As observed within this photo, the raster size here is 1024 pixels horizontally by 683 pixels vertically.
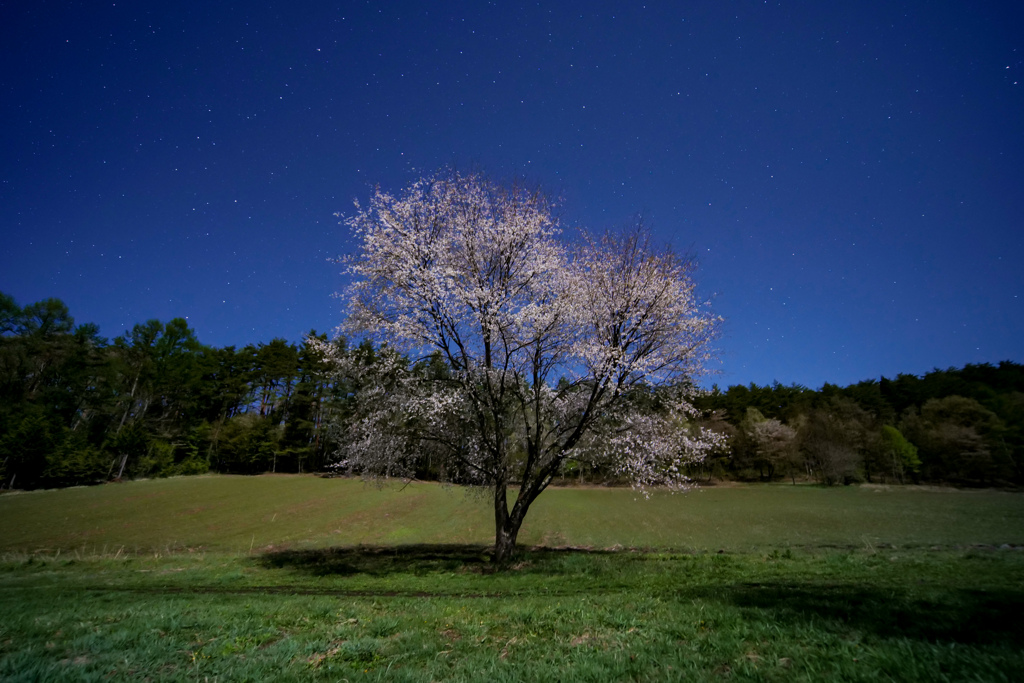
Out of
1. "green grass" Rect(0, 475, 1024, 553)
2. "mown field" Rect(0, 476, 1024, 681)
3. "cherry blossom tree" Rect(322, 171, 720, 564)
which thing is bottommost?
"green grass" Rect(0, 475, 1024, 553)

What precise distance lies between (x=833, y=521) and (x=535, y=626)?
134ft

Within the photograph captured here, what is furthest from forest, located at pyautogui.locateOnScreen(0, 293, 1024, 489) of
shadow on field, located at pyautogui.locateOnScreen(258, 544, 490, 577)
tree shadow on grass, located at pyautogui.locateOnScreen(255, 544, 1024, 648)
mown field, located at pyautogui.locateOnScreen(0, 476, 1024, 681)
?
tree shadow on grass, located at pyautogui.locateOnScreen(255, 544, 1024, 648)

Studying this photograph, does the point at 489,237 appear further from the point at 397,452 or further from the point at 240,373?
the point at 240,373

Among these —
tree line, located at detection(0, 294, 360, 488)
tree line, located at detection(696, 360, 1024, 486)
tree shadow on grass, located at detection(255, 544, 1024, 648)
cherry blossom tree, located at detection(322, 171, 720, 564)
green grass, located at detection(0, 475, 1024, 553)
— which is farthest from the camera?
tree line, located at detection(696, 360, 1024, 486)

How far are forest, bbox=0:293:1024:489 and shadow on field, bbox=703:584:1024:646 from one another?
4439 centimetres

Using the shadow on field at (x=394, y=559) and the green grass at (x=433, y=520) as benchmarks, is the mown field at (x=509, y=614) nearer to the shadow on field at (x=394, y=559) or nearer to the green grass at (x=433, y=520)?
the shadow on field at (x=394, y=559)

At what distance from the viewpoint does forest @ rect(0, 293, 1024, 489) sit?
2213 inches

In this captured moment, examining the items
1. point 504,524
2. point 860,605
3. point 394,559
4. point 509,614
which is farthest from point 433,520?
point 860,605

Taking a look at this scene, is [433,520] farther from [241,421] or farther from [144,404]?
[144,404]

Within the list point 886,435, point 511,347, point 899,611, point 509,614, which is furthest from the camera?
point 886,435

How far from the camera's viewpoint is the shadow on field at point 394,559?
674 inches

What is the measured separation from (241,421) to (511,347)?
7543 cm

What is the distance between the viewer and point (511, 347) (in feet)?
58.4

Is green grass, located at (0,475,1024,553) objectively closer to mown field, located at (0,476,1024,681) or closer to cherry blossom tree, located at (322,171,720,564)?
mown field, located at (0,476,1024,681)
